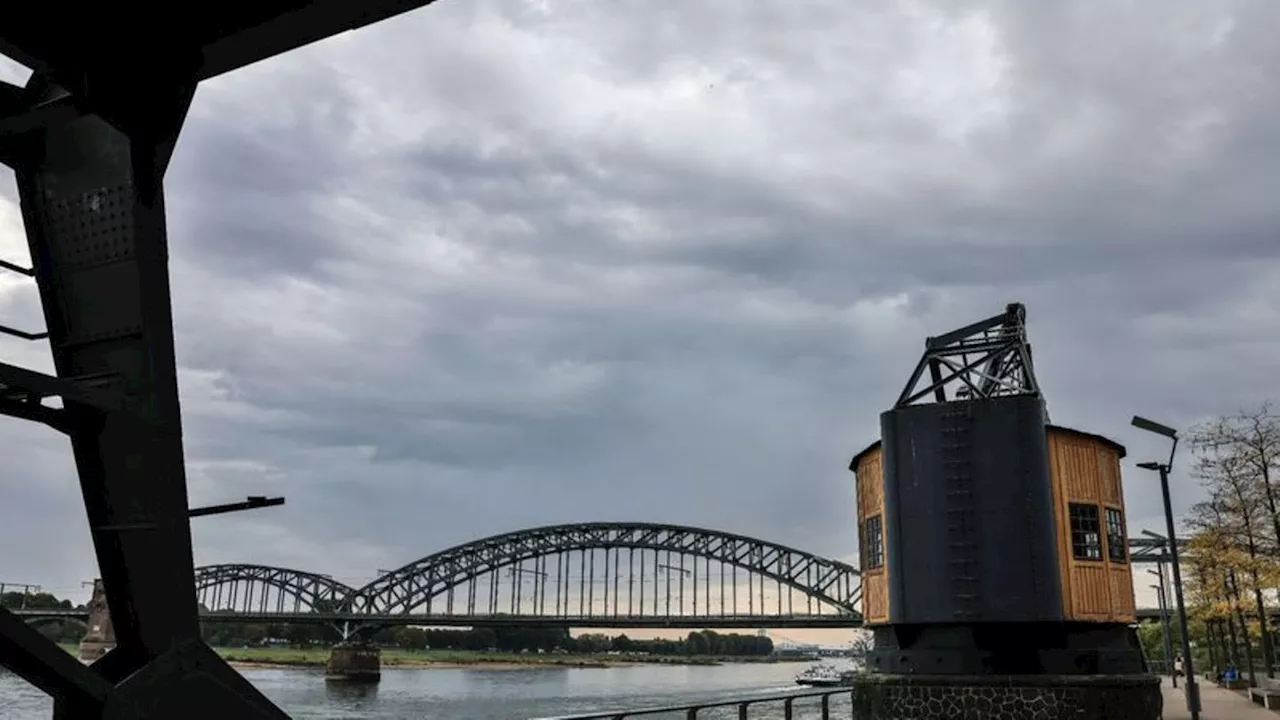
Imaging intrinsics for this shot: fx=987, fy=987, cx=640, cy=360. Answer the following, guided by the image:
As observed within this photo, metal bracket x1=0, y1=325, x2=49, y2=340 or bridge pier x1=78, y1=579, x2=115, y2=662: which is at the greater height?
metal bracket x1=0, y1=325, x2=49, y2=340

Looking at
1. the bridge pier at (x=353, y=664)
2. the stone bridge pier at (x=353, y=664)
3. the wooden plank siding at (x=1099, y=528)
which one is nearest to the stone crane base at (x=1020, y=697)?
the wooden plank siding at (x=1099, y=528)

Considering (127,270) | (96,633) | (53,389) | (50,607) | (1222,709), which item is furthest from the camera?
(50,607)

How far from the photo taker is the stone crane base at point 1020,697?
1772 centimetres

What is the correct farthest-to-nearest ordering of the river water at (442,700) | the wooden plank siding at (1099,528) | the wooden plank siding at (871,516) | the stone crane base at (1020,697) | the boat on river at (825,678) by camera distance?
1. the boat on river at (825,678)
2. the river water at (442,700)
3. the wooden plank siding at (871,516)
4. the wooden plank siding at (1099,528)
5. the stone crane base at (1020,697)

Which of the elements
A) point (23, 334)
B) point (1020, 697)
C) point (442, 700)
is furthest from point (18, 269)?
point (442, 700)

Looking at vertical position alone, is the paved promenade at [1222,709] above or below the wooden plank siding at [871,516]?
below

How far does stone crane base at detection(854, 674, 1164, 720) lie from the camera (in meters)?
17.7

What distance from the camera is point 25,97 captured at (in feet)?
18.8

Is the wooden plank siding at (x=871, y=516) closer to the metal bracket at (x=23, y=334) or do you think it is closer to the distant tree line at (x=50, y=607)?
the metal bracket at (x=23, y=334)

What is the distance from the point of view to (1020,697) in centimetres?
1802

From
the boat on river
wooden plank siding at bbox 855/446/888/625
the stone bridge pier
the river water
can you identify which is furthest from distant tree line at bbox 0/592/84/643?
wooden plank siding at bbox 855/446/888/625

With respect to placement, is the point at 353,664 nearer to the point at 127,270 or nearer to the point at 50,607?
the point at 50,607

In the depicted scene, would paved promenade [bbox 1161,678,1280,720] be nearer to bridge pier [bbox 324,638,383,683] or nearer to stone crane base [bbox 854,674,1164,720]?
stone crane base [bbox 854,674,1164,720]

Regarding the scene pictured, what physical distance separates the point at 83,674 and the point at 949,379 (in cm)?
1983
